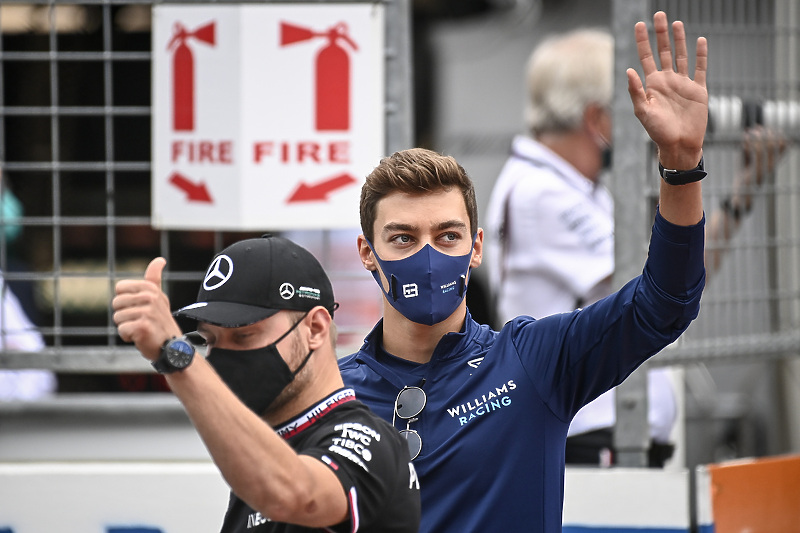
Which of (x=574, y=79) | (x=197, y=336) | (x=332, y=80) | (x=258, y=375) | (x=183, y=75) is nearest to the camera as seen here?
(x=258, y=375)

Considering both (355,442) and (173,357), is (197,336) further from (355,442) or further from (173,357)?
(173,357)

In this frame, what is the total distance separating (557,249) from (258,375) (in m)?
1.94

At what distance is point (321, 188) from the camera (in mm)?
3570

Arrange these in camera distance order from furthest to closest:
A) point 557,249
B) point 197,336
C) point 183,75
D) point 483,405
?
point 557,249, point 183,75, point 197,336, point 483,405

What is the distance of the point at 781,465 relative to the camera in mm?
3789

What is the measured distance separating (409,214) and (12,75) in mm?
4400

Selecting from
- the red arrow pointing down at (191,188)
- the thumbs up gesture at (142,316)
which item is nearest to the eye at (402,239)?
the thumbs up gesture at (142,316)

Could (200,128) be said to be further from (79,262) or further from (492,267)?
(79,262)

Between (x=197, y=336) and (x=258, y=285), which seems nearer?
(x=258, y=285)

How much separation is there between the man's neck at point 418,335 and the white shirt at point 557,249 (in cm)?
126

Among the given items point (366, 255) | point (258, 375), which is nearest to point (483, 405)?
point (366, 255)

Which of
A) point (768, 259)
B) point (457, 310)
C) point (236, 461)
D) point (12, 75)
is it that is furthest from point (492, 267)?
point (12, 75)

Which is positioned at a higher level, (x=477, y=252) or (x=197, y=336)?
(x=477, y=252)

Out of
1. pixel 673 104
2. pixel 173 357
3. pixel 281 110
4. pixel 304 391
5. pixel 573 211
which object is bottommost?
pixel 304 391
